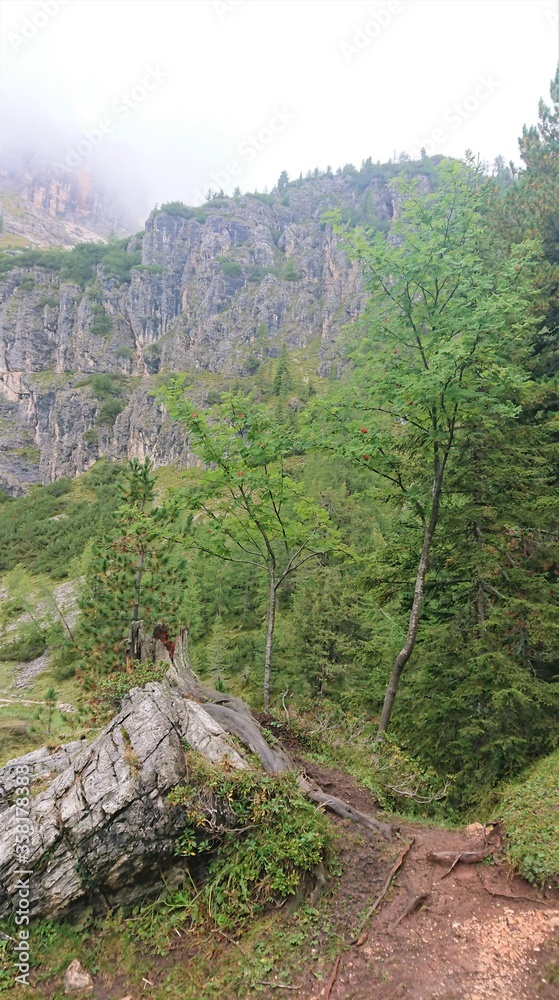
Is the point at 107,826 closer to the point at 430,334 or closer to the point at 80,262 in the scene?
the point at 430,334

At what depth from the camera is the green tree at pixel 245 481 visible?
842cm

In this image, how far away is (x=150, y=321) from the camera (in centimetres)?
12356

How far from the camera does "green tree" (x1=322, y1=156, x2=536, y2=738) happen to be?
275 inches

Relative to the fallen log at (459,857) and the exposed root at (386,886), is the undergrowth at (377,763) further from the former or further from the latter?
the fallen log at (459,857)

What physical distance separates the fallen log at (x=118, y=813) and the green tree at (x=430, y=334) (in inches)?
149

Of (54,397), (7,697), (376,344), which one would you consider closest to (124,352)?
(54,397)

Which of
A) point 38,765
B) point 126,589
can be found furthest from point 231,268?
point 38,765

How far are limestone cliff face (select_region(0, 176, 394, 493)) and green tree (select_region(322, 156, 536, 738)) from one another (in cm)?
8209

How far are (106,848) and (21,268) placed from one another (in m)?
159

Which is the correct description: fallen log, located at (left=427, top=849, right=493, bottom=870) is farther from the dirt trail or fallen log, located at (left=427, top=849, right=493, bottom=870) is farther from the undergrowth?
the undergrowth

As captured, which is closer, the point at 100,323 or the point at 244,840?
the point at 244,840

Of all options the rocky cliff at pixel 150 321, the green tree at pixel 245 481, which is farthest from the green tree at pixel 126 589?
the rocky cliff at pixel 150 321

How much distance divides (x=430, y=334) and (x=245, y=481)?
13.2 feet

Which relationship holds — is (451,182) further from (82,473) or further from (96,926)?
(82,473)
